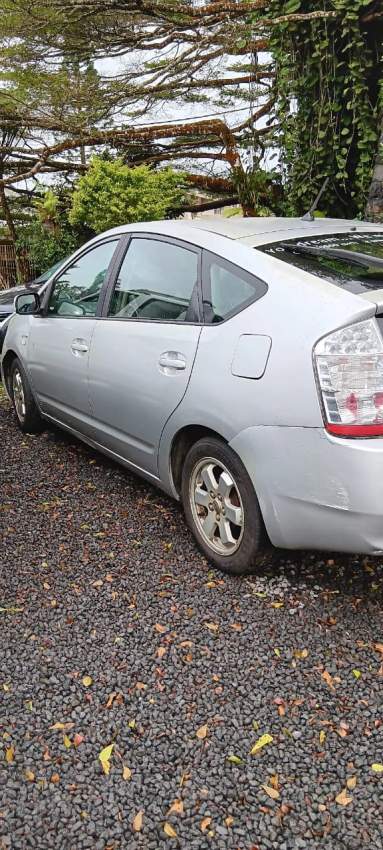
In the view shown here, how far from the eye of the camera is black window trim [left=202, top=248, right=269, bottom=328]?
2.76m

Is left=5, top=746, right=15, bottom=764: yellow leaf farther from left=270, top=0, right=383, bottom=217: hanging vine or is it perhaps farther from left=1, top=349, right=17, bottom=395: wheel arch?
left=270, top=0, right=383, bottom=217: hanging vine

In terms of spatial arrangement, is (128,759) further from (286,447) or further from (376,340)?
(376,340)

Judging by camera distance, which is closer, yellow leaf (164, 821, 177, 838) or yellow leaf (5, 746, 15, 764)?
yellow leaf (164, 821, 177, 838)

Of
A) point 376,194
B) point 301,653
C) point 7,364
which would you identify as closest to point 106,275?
point 7,364

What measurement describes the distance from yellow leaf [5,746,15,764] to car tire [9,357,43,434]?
3155 millimetres

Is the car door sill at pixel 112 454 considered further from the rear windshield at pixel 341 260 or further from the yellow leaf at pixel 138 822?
the yellow leaf at pixel 138 822

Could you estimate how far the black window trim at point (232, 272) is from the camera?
276cm

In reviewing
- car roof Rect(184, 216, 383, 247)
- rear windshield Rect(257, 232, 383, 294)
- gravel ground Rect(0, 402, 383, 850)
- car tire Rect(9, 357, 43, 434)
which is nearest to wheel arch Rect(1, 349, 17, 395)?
car tire Rect(9, 357, 43, 434)

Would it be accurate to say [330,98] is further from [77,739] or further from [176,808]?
[176,808]

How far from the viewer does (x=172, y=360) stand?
121 inches

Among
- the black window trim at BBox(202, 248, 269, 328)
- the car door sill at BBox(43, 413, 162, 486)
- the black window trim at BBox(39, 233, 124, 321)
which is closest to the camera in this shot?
the black window trim at BBox(202, 248, 269, 328)

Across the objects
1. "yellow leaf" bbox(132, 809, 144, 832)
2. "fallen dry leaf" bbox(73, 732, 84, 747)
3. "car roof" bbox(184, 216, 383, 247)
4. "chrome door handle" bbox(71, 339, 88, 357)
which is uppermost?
"car roof" bbox(184, 216, 383, 247)

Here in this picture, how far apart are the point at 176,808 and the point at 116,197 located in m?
11.5

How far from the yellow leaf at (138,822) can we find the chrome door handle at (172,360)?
5.91ft
